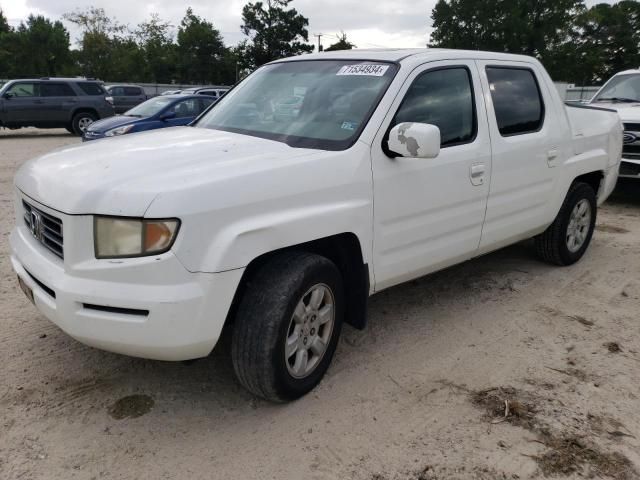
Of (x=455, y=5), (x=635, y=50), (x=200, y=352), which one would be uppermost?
(x=455, y=5)

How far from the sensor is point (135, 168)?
264 centimetres

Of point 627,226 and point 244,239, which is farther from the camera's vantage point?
point 627,226

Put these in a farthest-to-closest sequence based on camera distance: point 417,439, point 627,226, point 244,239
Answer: point 627,226
point 417,439
point 244,239

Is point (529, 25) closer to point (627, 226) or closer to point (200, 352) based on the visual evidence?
point (627, 226)

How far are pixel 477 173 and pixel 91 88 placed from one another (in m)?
16.4

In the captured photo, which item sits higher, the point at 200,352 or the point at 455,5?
the point at 455,5

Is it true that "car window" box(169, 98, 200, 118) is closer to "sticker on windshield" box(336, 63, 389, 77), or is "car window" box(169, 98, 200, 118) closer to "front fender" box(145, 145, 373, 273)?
"sticker on windshield" box(336, 63, 389, 77)

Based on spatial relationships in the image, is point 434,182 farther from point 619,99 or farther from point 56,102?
A: point 56,102

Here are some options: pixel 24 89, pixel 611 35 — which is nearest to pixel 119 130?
pixel 24 89

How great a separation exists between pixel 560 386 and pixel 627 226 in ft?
14.9

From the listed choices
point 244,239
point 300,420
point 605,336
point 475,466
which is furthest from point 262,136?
point 605,336

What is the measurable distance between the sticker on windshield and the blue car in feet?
23.4

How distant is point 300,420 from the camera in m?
2.87

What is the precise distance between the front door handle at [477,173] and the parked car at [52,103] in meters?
15.7
